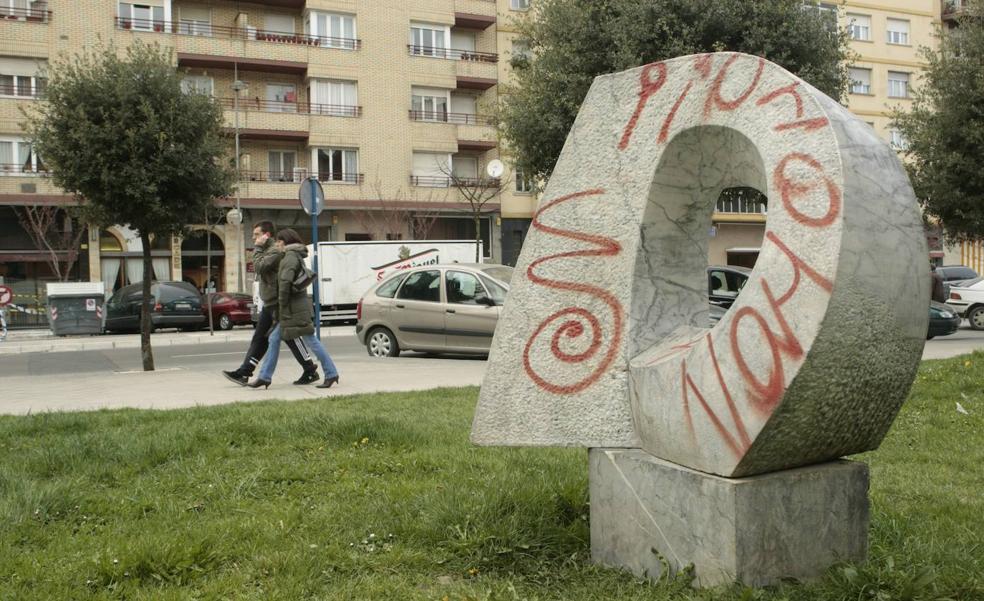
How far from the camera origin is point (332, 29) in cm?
3331

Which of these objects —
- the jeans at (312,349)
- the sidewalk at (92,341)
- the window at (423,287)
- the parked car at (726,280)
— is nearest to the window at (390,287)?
the window at (423,287)

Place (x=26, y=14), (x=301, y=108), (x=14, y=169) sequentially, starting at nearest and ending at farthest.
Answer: (x=14, y=169), (x=26, y=14), (x=301, y=108)

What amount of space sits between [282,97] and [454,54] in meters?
7.23

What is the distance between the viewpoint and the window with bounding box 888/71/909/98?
43.2m

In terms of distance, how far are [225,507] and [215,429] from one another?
67.8 inches

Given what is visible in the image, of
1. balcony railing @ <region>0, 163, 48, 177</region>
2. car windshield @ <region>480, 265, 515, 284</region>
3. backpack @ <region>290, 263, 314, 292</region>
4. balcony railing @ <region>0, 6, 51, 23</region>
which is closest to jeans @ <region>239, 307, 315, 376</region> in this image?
backpack @ <region>290, 263, 314, 292</region>

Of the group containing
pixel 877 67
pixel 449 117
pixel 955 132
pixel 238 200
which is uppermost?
pixel 877 67

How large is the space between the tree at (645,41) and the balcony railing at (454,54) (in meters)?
19.1

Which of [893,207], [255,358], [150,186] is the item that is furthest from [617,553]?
[150,186]

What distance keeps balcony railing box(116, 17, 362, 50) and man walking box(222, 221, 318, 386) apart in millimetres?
24542

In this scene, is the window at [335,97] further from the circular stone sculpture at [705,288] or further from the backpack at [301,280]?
the circular stone sculpture at [705,288]

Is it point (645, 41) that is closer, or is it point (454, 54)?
point (645, 41)

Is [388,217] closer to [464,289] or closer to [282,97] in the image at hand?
[282,97]

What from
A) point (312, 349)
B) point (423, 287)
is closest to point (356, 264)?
point (423, 287)
